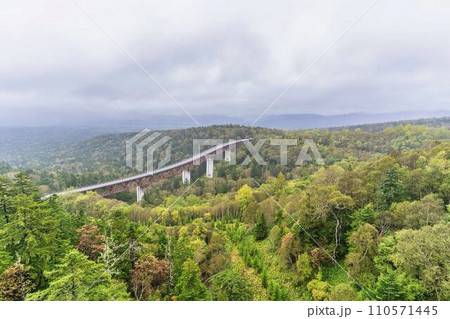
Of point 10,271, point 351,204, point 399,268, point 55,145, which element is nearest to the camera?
point 10,271

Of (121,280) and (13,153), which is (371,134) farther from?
(13,153)

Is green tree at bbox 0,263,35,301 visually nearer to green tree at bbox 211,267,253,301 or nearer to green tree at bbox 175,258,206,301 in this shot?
green tree at bbox 175,258,206,301

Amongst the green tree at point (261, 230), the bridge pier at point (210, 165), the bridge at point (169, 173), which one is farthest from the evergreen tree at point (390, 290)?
the bridge pier at point (210, 165)

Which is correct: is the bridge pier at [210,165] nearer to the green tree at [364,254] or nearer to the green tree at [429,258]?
the green tree at [364,254]

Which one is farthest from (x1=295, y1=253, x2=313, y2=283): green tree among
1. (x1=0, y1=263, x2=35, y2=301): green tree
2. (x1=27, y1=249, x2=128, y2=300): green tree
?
(x1=0, y1=263, x2=35, y2=301): green tree

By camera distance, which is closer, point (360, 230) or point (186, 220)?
point (360, 230)
